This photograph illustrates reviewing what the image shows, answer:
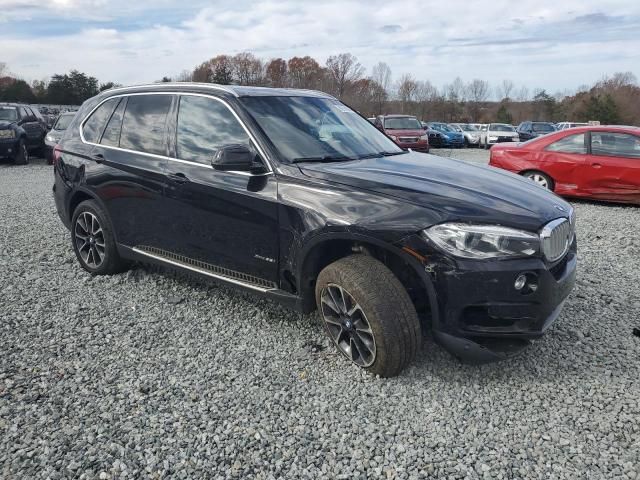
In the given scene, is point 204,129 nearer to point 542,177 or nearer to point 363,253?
point 363,253

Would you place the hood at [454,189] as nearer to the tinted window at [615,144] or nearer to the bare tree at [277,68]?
the tinted window at [615,144]

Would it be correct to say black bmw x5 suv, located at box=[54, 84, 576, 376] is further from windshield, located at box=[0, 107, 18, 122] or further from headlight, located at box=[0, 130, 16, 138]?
windshield, located at box=[0, 107, 18, 122]

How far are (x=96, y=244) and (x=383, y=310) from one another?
127 inches

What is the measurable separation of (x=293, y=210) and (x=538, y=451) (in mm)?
1951

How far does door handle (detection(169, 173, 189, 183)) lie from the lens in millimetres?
4039

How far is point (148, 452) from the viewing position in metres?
2.65

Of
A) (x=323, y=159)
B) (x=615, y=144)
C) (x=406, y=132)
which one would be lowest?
(x=323, y=159)

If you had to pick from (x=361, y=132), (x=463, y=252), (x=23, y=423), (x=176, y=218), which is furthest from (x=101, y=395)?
(x=361, y=132)

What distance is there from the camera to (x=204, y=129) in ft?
13.3

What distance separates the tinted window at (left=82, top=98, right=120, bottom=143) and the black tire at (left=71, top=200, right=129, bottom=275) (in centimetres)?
62

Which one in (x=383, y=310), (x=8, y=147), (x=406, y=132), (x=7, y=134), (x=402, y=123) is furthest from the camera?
(x=402, y=123)

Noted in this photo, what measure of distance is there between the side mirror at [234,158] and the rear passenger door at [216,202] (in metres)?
0.14

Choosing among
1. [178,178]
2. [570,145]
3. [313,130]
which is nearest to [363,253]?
[313,130]

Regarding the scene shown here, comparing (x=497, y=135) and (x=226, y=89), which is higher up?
(x=497, y=135)
